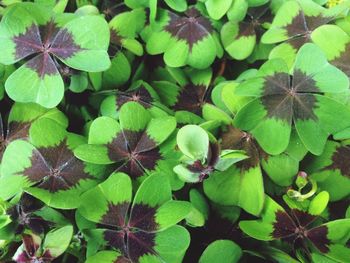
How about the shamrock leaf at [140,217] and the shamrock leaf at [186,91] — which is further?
the shamrock leaf at [186,91]

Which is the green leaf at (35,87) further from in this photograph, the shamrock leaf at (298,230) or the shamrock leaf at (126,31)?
the shamrock leaf at (298,230)

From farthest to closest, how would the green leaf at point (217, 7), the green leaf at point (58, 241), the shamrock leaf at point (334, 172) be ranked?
the green leaf at point (217, 7) → the shamrock leaf at point (334, 172) → the green leaf at point (58, 241)

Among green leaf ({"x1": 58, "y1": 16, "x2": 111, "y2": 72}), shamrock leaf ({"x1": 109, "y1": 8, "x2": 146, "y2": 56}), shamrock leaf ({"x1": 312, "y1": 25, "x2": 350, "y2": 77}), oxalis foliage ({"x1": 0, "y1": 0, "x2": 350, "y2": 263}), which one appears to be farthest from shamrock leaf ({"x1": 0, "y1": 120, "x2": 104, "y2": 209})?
shamrock leaf ({"x1": 312, "y1": 25, "x2": 350, "y2": 77})

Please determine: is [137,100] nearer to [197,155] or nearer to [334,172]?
[197,155]

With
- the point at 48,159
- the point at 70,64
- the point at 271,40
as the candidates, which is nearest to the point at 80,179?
the point at 48,159

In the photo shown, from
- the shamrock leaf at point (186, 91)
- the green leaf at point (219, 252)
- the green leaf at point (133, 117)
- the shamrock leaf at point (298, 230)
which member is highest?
the green leaf at point (133, 117)

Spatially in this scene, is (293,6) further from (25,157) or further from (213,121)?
(25,157)

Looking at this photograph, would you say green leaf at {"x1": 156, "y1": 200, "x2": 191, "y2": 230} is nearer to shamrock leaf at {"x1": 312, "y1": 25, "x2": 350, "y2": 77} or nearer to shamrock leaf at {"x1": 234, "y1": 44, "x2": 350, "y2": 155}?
shamrock leaf at {"x1": 234, "y1": 44, "x2": 350, "y2": 155}

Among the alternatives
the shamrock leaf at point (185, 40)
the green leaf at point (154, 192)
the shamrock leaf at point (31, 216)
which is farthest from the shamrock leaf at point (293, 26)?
the shamrock leaf at point (31, 216)

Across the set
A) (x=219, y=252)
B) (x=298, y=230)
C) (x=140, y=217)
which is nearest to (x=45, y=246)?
(x=140, y=217)
